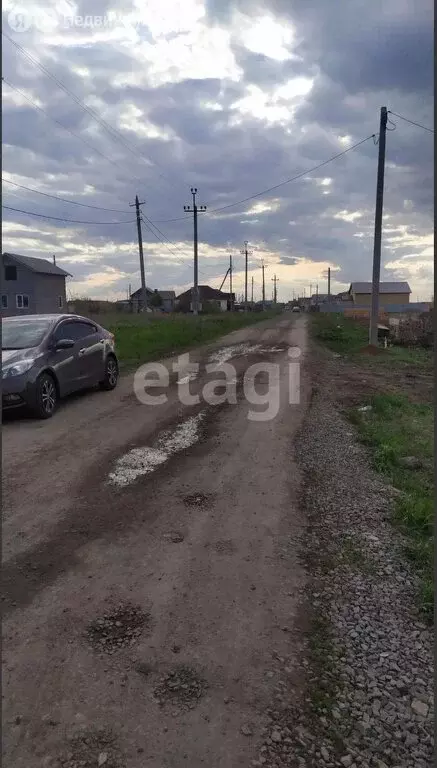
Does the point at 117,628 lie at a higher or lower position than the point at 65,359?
lower

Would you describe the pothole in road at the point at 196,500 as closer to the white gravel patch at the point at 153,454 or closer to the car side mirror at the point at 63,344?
the white gravel patch at the point at 153,454

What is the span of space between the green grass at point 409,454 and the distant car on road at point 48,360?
15.0 ft

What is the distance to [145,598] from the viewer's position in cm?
329

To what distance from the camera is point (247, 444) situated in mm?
6688

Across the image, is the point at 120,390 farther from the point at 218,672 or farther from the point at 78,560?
the point at 218,672

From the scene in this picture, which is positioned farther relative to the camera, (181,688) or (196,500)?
(196,500)

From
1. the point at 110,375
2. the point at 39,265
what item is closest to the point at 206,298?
the point at 39,265

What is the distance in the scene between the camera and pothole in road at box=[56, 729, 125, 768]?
212cm

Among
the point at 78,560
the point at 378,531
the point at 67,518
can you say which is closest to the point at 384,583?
the point at 378,531

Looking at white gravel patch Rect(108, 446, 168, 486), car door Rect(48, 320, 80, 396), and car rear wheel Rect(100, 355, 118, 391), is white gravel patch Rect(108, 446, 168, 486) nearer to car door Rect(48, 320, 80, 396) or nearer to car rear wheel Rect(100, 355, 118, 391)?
car door Rect(48, 320, 80, 396)

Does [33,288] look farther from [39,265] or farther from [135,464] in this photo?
[135,464]

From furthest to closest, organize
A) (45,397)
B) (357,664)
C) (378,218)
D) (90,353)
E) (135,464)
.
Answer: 1. (378,218)
2. (90,353)
3. (45,397)
4. (135,464)
5. (357,664)

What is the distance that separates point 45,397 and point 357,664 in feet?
20.2

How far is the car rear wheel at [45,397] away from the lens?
300 inches
